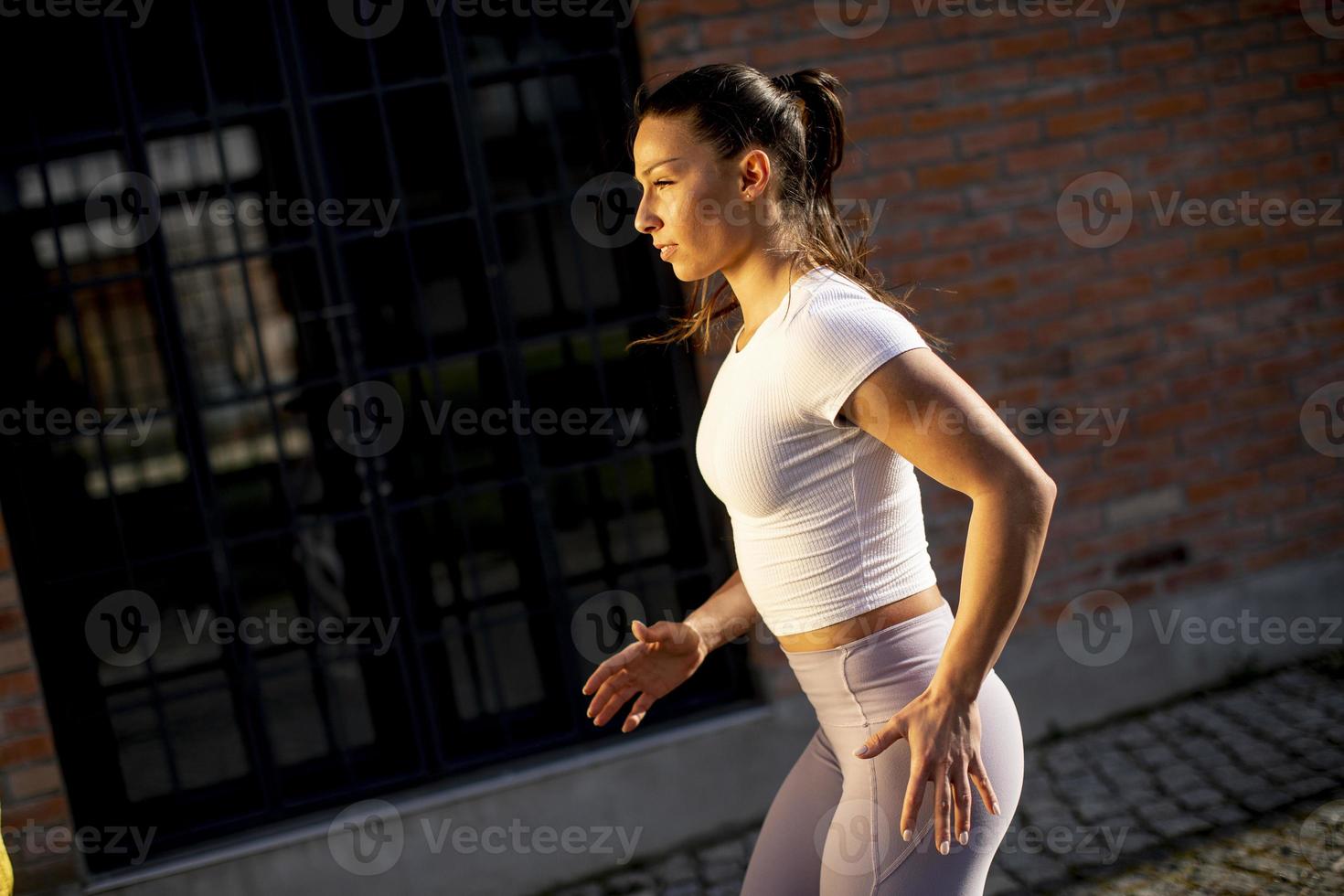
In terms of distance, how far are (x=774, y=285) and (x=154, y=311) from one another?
8.83 ft

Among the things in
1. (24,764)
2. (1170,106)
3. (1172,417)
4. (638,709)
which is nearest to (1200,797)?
(1172,417)

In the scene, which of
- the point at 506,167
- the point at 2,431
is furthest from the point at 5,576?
the point at 506,167

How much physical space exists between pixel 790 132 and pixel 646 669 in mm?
872

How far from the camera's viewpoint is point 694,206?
1706mm

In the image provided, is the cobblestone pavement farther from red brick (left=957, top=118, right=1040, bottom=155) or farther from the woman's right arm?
red brick (left=957, top=118, right=1040, bottom=155)

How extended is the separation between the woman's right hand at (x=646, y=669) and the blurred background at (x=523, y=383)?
206 centimetres

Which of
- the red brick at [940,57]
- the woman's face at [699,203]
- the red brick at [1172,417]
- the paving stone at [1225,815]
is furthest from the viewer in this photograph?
the red brick at [1172,417]

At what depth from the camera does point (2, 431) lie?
3691 millimetres

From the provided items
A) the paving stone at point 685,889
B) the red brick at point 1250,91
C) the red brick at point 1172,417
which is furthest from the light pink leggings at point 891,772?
the red brick at point 1250,91

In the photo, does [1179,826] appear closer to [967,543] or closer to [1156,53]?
[967,543]

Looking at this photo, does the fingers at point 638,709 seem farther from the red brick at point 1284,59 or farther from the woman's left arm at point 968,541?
the red brick at point 1284,59

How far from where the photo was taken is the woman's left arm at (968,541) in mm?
1456

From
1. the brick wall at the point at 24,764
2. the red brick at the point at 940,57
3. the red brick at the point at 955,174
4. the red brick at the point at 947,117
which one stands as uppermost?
the red brick at the point at 940,57

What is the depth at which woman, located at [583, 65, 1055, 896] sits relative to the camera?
1469mm
